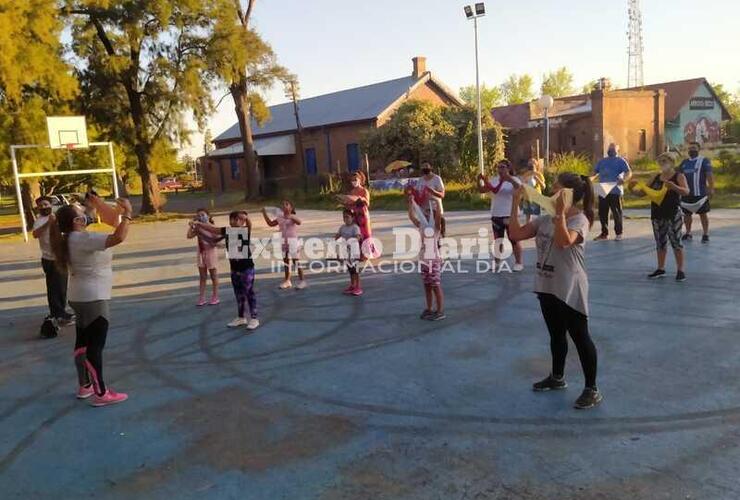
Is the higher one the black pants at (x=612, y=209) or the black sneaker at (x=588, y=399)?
the black pants at (x=612, y=209)

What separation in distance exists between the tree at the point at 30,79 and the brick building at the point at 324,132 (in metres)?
14.4

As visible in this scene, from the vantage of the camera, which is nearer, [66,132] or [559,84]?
[66,132]

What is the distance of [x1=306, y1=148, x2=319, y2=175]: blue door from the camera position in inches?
1768

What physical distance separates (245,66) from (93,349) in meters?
26.8

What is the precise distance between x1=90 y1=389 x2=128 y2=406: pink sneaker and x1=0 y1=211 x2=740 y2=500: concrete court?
0.12 meters

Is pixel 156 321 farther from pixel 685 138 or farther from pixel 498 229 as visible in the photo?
pixel 685 138

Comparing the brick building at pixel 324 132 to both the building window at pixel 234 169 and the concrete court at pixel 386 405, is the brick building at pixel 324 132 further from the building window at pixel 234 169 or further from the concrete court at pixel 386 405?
the concrete court at pixel 386 405

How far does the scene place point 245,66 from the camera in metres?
29.9

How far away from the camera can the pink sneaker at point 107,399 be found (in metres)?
5.24

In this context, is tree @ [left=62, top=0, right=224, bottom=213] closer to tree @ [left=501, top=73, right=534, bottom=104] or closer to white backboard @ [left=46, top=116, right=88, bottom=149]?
white backboard @ [left=46, top=116, right=88, bottom=149]

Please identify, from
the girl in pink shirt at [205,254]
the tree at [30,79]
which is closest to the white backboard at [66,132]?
the tree at [30,79]

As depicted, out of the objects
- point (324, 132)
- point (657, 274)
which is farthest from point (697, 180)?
point (324, 132)

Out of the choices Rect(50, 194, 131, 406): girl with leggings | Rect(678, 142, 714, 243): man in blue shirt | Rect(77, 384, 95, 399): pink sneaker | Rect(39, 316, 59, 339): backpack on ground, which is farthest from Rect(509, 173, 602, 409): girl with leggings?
Rect(678, 142, 714, 243): man in blue shirt

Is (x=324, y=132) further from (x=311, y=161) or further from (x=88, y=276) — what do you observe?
(x=88, y=276)
